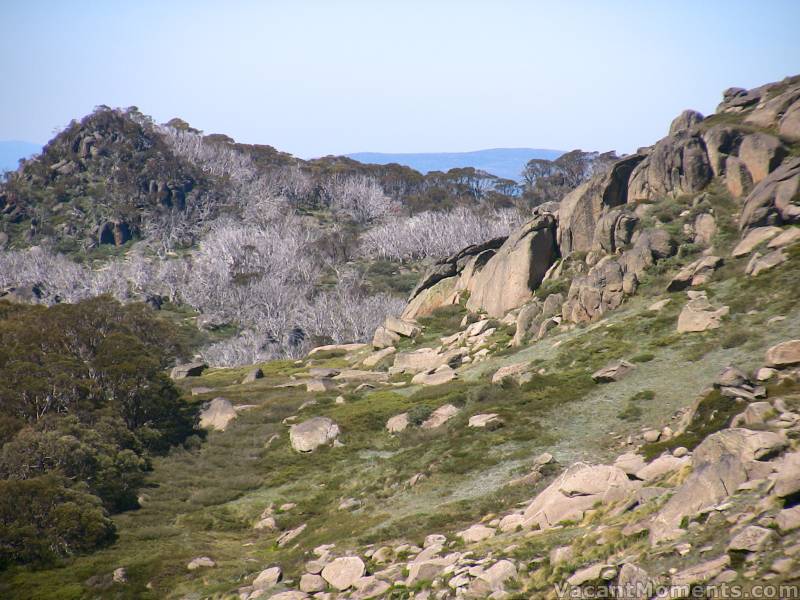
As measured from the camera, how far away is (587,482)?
1864cm

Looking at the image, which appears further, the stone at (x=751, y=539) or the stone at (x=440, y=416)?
the stone at (x=440, y=416)

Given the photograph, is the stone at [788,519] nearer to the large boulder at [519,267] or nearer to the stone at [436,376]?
the stone at [436,376]

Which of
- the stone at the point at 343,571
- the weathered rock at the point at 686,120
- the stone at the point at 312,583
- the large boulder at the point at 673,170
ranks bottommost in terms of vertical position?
the stone at the point at 312,583

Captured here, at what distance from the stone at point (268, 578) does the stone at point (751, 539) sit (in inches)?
483

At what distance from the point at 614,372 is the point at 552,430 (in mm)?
5941

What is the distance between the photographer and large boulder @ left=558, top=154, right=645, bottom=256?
53812mm

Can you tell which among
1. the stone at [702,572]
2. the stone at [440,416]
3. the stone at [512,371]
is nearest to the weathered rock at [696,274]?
the stone at [512,371]

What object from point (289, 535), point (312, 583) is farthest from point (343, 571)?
point (289, 535)

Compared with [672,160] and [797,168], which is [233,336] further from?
[797,168]

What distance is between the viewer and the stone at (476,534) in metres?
19.1

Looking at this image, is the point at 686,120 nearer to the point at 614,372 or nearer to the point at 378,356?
the point at 378,356

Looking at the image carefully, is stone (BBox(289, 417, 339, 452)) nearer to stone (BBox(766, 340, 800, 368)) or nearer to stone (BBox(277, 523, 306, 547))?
stone (BBox(277, 523, 306, 547))

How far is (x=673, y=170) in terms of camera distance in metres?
50.8

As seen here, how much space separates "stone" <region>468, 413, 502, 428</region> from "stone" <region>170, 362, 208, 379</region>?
4326cm
